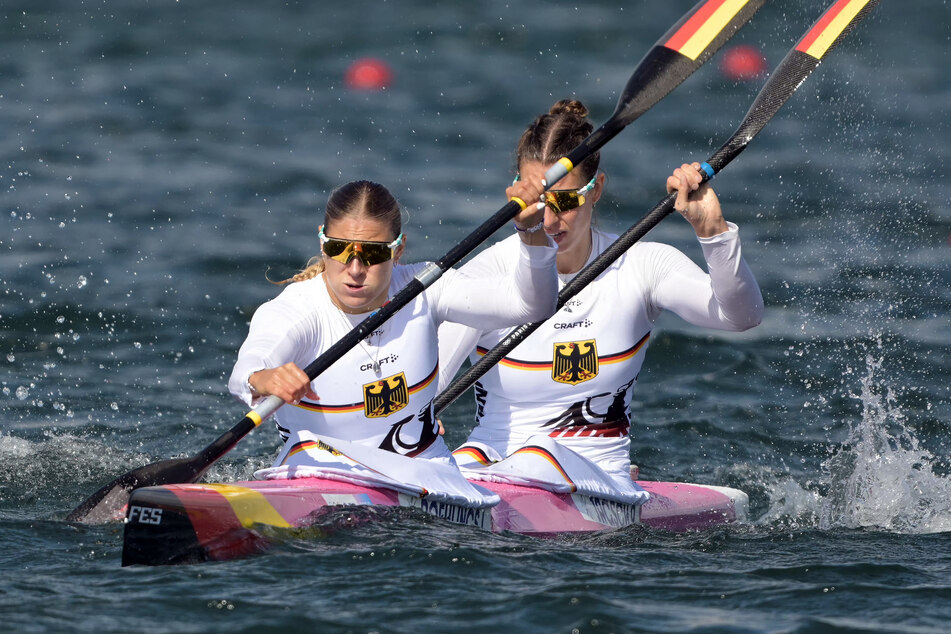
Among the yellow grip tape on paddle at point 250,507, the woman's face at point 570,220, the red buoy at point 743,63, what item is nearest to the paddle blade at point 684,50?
the woman's face at point 570,220

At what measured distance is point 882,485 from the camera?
19.1 ft

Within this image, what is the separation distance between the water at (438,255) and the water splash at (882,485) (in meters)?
0.02

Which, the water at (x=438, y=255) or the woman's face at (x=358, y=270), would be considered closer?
the water at (x=438, y=255)

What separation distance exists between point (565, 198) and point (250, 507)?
168 cm

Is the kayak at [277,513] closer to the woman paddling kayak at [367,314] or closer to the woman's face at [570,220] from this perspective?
the woman paddling kayak at [367,314]

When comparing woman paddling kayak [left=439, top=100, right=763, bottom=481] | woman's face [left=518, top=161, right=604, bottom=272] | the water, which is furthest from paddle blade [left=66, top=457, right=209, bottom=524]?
woman's face [left=518, top=161, right=604, bottom=272]

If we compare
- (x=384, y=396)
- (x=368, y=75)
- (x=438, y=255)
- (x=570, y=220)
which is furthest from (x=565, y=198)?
(x=368, y=75)

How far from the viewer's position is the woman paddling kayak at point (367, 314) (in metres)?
4.49

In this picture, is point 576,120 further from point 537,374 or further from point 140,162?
point 140,162

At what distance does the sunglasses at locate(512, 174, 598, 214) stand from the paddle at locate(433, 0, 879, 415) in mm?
225

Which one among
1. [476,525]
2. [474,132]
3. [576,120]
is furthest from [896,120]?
[476,525]

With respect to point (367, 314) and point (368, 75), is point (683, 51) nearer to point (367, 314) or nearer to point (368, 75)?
point (367, 314)

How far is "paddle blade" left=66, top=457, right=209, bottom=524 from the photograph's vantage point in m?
4.70

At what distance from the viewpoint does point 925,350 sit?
8.05m
